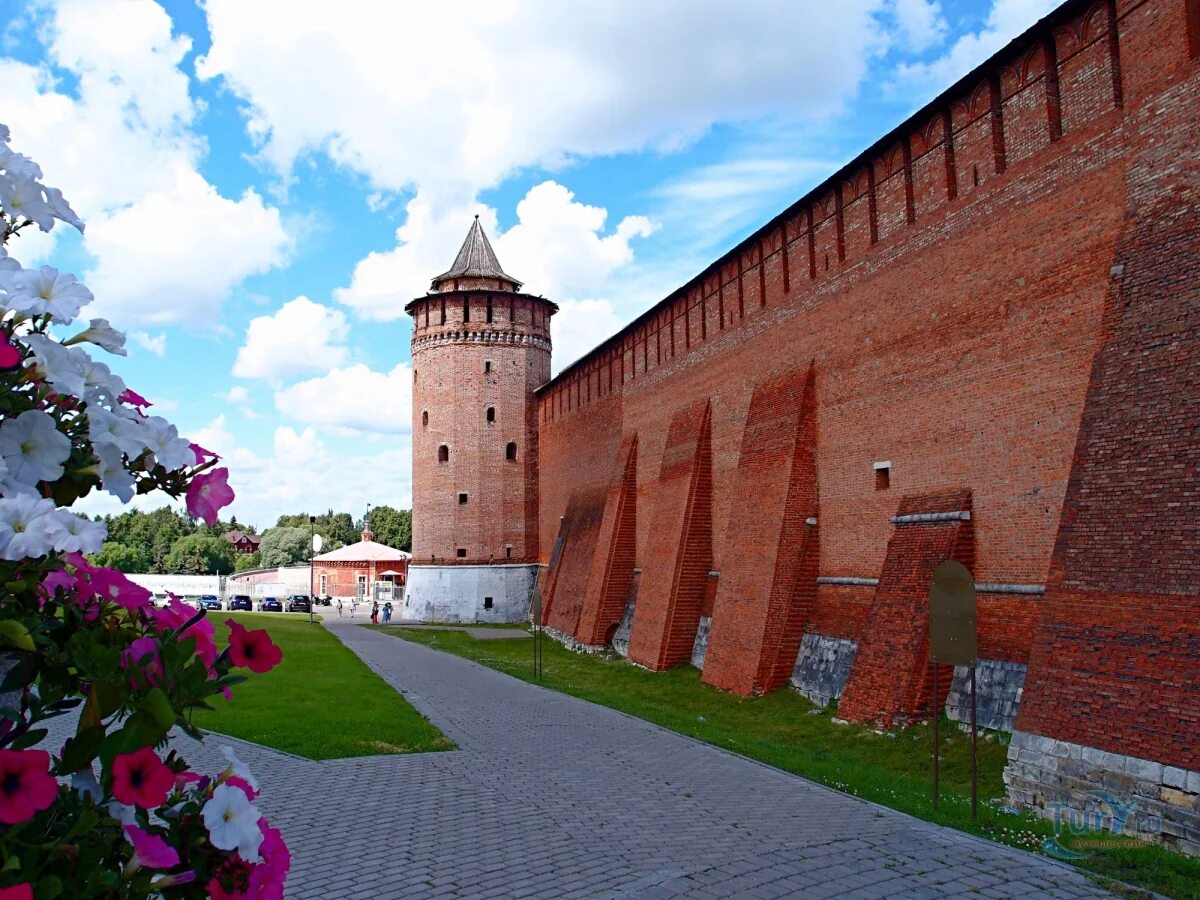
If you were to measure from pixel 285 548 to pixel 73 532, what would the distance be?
9038cm

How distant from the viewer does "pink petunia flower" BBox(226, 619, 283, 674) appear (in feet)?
6.09

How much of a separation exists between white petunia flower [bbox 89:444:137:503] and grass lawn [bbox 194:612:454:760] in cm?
615

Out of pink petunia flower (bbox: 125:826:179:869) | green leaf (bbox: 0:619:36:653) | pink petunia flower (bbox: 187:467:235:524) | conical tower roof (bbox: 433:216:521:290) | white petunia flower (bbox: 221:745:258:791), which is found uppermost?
conical tower roof (bbox: 433:216:521:290)

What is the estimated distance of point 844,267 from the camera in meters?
15.3

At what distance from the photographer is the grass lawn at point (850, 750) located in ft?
22.0

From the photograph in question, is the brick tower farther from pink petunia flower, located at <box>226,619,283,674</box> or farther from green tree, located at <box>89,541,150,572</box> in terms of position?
green tree, located at <box>89,541,150,572</box>

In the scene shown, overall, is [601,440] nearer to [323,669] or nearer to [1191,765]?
[323,669]

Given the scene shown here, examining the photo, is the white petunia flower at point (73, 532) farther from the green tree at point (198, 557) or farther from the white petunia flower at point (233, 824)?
the green tree at point (198, 557)

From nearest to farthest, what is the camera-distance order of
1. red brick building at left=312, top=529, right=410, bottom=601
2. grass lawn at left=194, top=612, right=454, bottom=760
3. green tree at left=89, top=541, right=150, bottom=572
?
grass lawn at left=194, top=612, right=454, bottom=760
red brick building at left=312, top=529, right=410, bottom=601
green tree at left=89, top=541, right=150, bottom=572

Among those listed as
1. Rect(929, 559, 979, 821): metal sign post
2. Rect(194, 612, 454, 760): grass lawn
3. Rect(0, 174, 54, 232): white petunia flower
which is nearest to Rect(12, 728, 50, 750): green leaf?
Rect(0, 174, 54, 232): white petunia flower

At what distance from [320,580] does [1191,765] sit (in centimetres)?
5586

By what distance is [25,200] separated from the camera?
5.86 ft

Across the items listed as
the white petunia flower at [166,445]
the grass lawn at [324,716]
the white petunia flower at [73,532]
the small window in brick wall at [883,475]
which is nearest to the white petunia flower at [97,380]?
the white petunia flower at [166,445]

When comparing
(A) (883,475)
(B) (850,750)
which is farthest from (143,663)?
(A) (883,475)
